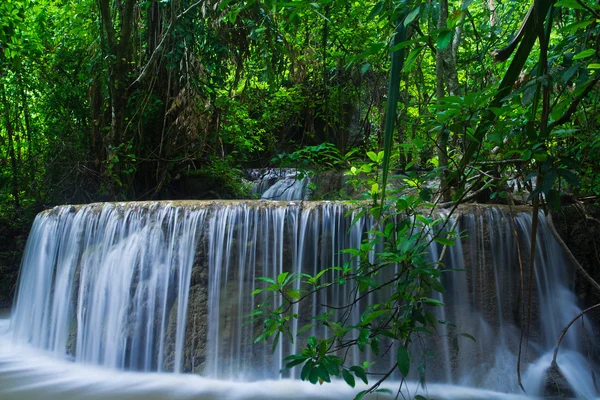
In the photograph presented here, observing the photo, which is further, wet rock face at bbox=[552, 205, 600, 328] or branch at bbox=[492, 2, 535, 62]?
Answer: wet rock face at bbox=[552, 205, 600, 328]

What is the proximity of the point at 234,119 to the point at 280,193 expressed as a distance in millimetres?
1624

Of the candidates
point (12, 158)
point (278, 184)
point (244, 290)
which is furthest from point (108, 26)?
point (244, 290)

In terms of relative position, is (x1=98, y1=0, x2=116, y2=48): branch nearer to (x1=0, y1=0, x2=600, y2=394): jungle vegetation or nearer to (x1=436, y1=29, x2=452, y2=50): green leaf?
(x1=0, y1=0, x2=600, y2=394): jungle vegetation

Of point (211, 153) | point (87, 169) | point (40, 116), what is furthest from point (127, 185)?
point (40, 116)

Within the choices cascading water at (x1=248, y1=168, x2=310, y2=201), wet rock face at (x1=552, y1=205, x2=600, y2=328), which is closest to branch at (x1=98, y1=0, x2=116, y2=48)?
cascading water at (x1=248, y1=168, x2=310, y2=201)

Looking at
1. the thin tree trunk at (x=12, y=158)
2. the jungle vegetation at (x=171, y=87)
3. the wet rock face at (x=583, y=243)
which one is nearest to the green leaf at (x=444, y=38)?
the jungle vegetation at (x=171, y=87)

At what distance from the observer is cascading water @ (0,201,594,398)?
4836 millimetres

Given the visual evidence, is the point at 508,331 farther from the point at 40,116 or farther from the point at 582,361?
the point at 40,116

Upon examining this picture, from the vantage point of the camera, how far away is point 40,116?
35.7ft

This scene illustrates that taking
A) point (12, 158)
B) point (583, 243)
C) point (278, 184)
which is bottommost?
point (583, 243)

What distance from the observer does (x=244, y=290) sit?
206 inches

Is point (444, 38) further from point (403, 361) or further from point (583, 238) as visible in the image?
point (583, 238)

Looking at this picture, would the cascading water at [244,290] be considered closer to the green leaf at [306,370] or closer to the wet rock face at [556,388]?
the wet rock face at [556,388]

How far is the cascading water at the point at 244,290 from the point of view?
484 centimetres
